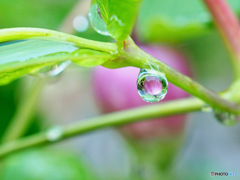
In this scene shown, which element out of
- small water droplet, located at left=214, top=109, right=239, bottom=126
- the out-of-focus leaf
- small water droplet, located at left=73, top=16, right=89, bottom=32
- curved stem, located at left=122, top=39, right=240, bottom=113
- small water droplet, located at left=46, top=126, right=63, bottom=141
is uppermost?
small water droplet, located at left=73, top=16, right=89, bottom=32

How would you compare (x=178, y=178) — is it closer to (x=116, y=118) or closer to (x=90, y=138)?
(x=116, y=118)

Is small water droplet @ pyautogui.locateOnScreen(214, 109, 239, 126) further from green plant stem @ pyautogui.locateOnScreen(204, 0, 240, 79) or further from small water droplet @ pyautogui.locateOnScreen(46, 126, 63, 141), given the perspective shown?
small water droplet @ pyautogui.locateOnScreen(46, 126, 63, 141)

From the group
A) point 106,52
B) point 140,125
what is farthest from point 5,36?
point 140,125

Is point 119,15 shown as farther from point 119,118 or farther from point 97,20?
point 119,118

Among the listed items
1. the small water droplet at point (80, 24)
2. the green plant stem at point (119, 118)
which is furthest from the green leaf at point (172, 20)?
the green plant stem at point (119, 118)

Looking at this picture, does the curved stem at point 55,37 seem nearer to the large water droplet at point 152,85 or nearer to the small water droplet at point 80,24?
the large water droplet at point 152,85

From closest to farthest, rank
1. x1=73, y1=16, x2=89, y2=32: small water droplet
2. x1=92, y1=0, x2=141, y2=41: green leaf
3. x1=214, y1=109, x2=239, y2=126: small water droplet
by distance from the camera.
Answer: x1=92, y1=0, x2=141, y2=41: green leaf → x1=214, y1=109, x2=239, y2=126: small water droplet → x1=73, y1=16, x2=89, y2=32: small water droplet

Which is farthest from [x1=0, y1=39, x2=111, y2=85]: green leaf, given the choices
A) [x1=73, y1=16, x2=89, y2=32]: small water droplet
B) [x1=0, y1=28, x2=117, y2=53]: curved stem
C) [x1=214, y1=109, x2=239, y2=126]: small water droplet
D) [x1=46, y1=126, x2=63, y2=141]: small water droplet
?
[x1=73, y1=16, x2=89, y2=32]: small water droplet
